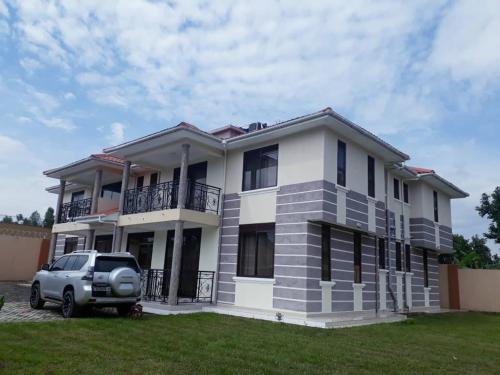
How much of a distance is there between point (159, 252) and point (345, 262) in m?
7.11

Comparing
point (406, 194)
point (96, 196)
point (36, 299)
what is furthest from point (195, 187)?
point (406, 194)

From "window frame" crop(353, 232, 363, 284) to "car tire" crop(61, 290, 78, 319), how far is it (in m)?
8.31

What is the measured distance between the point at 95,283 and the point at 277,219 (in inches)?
213

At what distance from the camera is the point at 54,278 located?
446 inches

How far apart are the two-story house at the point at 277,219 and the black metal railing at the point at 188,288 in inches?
1.7

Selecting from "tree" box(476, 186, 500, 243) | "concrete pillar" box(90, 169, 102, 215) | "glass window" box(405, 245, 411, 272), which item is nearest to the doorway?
"concrete pillar" box(90, 169, 102, 215)

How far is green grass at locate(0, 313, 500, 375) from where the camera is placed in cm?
598

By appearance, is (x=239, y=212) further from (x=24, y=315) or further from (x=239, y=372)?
(x=239, y=372)

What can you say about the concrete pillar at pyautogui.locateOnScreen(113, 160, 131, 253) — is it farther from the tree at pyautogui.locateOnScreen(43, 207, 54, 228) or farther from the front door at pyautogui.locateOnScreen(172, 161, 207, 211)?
the tree at pyautogui.locateOnScreen(43, 207, 54, 228)

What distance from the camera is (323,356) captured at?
278 inches

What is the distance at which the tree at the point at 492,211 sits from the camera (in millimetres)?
25750

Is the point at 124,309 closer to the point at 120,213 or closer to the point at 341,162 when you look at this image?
the point at 120,213

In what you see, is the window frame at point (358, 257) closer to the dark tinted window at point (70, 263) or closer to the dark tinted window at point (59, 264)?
the dark tinted window at point (70, 263)

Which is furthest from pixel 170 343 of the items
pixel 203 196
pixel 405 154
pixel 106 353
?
pixel 405 154
